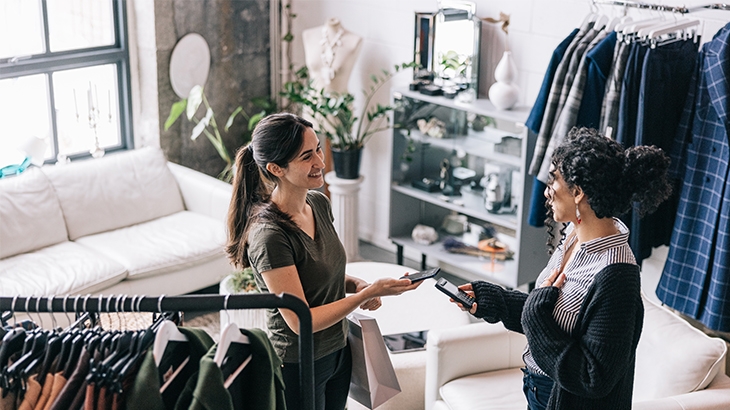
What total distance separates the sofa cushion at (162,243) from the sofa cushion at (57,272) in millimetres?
90

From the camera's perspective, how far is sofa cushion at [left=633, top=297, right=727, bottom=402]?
2.67 m

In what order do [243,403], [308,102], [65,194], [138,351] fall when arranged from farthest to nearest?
[308,102], [65,194], [243,403], [138,351]

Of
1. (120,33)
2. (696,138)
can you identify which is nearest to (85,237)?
(120,33)

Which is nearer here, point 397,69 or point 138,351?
point 138,351

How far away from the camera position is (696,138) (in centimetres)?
347

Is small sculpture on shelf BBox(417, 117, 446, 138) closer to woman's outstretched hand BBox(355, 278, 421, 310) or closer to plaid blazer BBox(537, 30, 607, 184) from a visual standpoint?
plaid blazer BBox(537, 30, 607, 184)

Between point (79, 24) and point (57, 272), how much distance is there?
1587 millimetres

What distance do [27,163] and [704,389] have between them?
11.6ft

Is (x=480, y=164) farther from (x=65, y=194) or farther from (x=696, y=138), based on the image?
(x=65, y=194)

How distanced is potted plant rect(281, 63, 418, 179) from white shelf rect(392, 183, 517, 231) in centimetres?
32

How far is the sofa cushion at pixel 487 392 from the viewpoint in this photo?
111 inches

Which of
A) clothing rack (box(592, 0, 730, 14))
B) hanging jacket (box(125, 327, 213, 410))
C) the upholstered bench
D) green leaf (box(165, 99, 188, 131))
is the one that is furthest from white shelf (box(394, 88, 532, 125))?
hanging jacket (box(125, 327, 213, 410))

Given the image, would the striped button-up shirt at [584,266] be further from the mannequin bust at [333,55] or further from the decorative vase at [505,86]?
the mannequin bust at [333,55]

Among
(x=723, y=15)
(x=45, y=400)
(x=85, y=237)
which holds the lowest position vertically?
(x=85, y=237)
